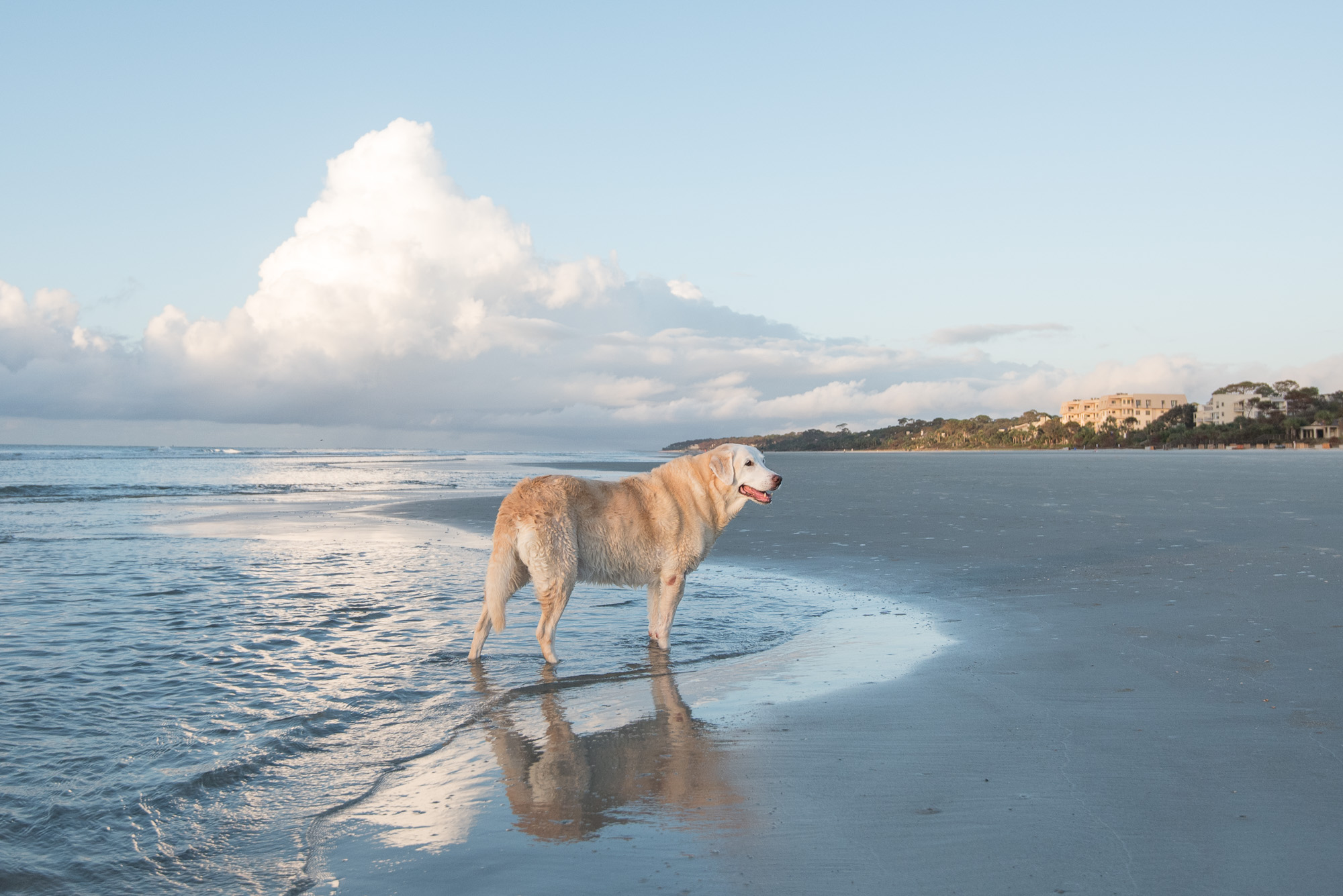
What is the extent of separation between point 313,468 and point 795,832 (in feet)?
181

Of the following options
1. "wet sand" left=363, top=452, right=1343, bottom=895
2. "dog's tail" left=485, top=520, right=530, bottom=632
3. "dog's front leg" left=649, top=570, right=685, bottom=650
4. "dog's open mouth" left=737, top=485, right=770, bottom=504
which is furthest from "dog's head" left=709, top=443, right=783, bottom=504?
"dog's tail" left=485, top=520, right=530, bottom=632

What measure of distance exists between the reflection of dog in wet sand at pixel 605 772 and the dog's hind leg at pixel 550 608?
1.27m

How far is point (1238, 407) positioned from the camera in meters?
145

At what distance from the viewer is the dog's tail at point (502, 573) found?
22.2 ft

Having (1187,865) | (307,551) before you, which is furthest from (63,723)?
(307,551)

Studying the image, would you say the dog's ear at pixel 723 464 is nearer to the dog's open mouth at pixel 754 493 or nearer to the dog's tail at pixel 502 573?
the dog's open mouth at pixel 754 493

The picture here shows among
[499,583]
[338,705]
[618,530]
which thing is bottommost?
[338,705]

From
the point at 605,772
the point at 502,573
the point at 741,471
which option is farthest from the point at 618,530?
the point at 605,772

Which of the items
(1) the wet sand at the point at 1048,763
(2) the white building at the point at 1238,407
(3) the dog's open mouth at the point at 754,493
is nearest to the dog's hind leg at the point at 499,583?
(1) the wet sand at the point at 1048,763

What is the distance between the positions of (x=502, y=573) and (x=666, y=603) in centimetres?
151

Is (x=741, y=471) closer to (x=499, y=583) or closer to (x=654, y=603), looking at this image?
(x=654, y=603)

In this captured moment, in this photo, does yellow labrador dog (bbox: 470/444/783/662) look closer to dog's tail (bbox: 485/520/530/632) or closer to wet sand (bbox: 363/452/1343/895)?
dog's tail (bbox: 485/520/530/632)

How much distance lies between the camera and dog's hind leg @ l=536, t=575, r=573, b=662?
22.0 feet

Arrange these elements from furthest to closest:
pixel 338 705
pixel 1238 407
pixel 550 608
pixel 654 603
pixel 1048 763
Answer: pixel 1238 407
pixel 654 603
pixel 550 608
pixel 338 705
pixel 1048 763
